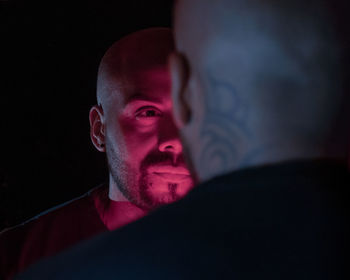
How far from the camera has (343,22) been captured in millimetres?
730

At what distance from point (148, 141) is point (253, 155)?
3.26 feet

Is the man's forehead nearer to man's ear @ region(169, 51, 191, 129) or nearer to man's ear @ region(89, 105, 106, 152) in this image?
man's ear @ region(89, 105, 106, 152)

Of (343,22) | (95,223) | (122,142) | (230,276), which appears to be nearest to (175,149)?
(122,142)

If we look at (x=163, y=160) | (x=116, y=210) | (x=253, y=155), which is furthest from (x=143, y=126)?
(x=253, y=155)

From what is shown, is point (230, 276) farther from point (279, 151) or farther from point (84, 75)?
point (84, 75)

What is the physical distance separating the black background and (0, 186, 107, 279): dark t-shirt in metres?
0.35

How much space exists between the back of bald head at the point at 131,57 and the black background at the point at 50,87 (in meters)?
0.35

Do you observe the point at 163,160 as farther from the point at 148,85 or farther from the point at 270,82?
the point at 270,82

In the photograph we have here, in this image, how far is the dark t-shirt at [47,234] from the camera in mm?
1657

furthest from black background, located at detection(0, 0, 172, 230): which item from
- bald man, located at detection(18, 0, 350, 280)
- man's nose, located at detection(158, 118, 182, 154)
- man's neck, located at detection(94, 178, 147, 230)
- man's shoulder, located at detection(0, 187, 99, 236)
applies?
bald man, located at detection(18, 0, 350, 280)

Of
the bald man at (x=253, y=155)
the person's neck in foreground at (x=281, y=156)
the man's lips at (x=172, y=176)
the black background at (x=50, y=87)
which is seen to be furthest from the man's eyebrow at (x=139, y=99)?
the person's neck in foreground at (x=281, y=156)

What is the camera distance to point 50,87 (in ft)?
6.91

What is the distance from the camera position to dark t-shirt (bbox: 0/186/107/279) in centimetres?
166

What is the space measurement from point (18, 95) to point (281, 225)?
1.75 metres
